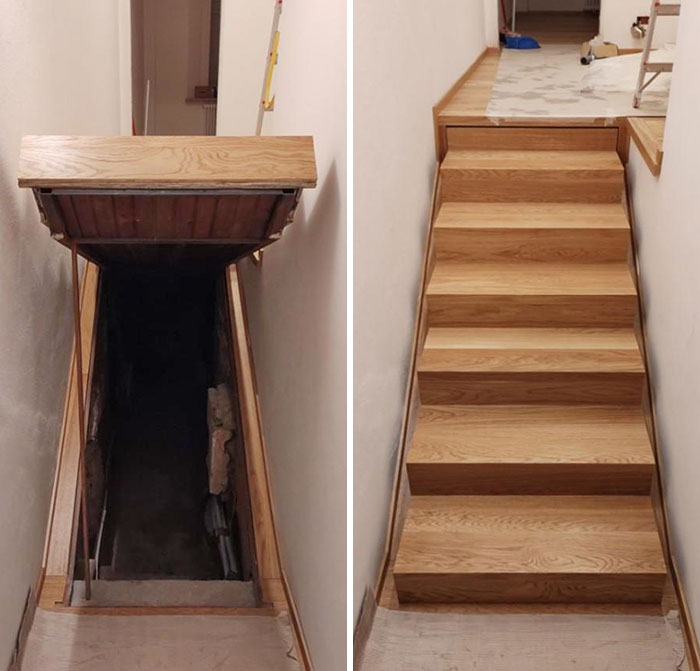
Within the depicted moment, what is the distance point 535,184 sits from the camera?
3922mm

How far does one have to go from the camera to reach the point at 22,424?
9.58 ft

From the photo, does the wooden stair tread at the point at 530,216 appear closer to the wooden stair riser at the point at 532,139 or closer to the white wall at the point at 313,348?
the wooden stair riser at the point at 532,139

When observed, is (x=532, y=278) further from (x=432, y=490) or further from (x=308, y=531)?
(x=308, y=531)

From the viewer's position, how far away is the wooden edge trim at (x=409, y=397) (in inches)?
114

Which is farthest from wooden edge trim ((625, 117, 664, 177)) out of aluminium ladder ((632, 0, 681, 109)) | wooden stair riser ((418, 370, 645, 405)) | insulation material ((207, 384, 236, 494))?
insulation material ((207, 384, 236, 494))

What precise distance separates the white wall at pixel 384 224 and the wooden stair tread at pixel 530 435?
0.15 m

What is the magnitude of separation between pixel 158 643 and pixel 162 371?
390cm

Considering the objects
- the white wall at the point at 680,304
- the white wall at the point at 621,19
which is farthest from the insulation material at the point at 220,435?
the white wall at the point at 621,19

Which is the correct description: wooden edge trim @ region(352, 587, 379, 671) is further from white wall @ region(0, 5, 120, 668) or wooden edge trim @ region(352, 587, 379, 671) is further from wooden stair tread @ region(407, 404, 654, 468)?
white wall @ region(0, 5, 120, 668)

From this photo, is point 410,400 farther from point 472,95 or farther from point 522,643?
point 472,95

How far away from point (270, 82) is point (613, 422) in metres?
2.17

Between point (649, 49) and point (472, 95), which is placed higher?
point (649, 49)

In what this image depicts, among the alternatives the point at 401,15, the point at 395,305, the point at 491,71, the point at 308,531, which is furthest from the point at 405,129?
the point at 491,71

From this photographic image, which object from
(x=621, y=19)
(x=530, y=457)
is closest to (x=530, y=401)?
(x=530, y=457)
